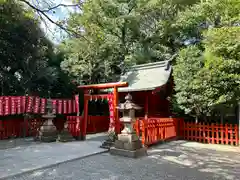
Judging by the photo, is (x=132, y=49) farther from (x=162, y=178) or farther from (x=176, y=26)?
(x=162, y=178)

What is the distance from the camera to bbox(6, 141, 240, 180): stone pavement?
4980mm

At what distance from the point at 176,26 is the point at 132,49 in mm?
3704

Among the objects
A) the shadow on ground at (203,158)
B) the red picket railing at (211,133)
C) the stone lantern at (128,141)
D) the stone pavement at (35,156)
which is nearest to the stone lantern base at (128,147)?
the stone lantern at (128,141)

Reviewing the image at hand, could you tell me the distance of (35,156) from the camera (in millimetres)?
6805

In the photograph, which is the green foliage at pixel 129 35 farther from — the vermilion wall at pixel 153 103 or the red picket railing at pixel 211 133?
the red picket railing at pixel 211 133

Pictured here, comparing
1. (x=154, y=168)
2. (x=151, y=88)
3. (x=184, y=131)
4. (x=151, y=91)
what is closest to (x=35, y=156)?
(x=154, y=168)

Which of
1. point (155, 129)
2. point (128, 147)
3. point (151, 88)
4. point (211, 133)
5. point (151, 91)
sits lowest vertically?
point (128, 147)

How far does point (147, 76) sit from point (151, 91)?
6.73 ft

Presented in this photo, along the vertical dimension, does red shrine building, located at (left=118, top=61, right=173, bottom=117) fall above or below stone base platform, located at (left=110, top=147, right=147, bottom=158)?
above

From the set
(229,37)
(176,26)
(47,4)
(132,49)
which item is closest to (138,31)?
(132,49)

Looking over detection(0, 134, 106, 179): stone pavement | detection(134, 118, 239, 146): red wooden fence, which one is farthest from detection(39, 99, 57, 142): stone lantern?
detection(134, 118, 239, 146): red wooden fence

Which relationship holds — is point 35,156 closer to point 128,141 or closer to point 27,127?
point 128,141

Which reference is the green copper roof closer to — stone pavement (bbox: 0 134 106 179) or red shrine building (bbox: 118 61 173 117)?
red shrine building (bbox: 118 61 173 117)

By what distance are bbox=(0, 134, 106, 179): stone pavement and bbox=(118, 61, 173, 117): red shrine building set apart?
15.9 feet
